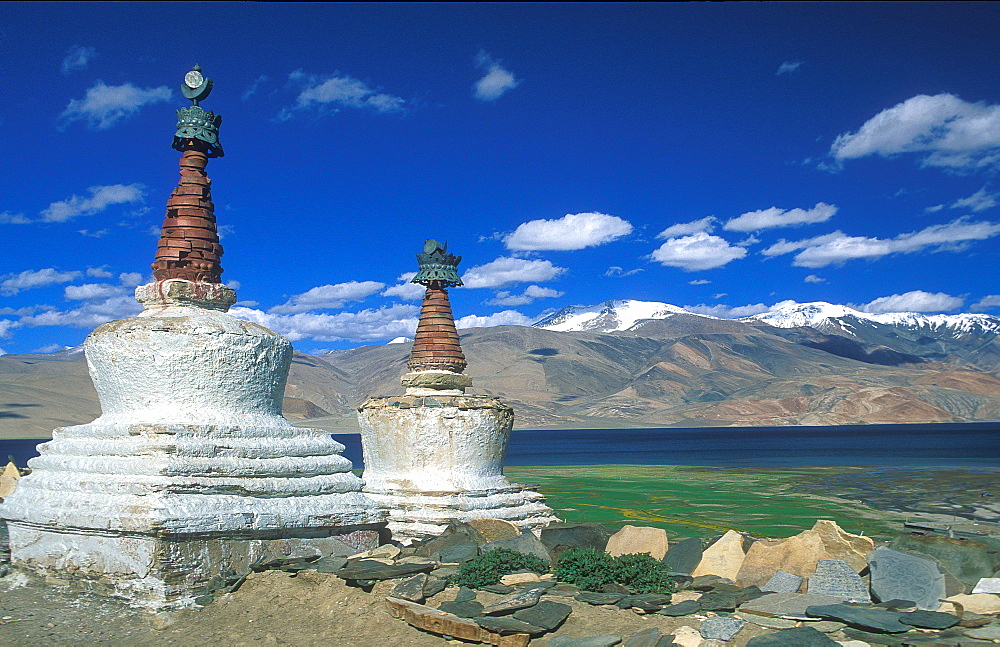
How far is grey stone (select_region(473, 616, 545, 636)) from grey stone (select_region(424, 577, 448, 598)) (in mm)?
1126

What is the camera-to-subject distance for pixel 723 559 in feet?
31.6

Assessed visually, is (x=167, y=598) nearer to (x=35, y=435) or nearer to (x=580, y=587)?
(x=580, y=587)

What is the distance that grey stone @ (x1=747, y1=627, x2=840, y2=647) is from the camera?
7039 millimetres

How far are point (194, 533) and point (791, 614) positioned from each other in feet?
20.9

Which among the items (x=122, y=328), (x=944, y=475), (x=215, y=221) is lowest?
(x=944, y=475)

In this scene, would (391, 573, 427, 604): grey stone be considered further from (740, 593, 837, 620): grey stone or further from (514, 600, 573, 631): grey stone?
(740, 593, 837, 620): grey stone

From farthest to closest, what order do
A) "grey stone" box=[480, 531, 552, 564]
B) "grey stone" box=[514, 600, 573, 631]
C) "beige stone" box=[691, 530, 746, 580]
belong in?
1. "grey stone" box=[480, 531, 552, 564]
2. "beige stone" box=[691, 530, 746, 580]
3. "grey stone" box=[514, 600, 573, 631]

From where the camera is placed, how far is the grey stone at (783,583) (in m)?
8.55

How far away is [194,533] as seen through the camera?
30.8 feet

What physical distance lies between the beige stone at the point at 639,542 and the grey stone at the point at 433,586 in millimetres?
2447

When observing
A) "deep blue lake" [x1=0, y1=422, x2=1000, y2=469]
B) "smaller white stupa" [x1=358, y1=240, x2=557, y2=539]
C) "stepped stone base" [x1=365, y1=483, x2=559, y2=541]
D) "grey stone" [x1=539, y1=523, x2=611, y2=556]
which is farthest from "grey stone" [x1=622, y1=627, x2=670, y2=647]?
"deep blue lake" [x1=0, y1=422, x2=1000, y2=469]

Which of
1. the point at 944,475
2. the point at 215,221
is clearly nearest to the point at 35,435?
the point at 944,475

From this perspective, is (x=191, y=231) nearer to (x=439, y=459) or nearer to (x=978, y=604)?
(x=439, y=459)

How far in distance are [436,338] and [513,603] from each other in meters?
7.97
